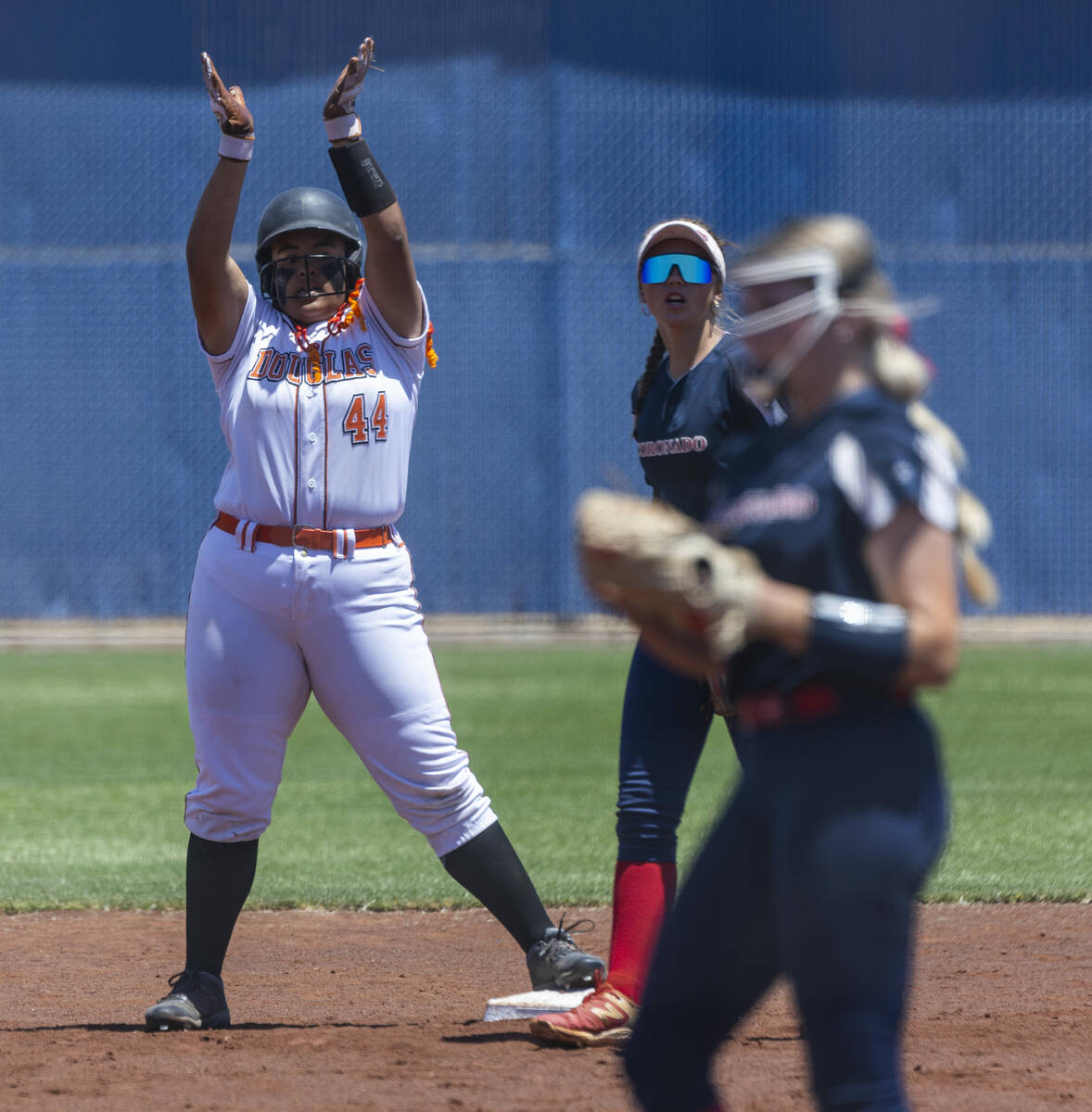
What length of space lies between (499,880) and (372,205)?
6.01 ft

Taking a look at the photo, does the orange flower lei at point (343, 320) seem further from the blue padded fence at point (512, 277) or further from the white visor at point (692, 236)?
the blue padded fence at point (512, 277)

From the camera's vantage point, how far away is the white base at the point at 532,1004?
4.38 m

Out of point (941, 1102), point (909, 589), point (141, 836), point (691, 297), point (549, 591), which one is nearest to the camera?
point (909, 589)

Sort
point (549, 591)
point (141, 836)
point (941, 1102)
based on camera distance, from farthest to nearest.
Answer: point (549, 591) < point (141, 836) < point (941, 1102)

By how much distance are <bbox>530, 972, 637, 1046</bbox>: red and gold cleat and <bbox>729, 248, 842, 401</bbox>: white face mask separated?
215 cm

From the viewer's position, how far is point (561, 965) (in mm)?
4410

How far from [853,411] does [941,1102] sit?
78.2 inches

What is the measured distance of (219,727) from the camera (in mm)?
4340

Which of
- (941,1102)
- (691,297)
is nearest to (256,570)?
(691,297)

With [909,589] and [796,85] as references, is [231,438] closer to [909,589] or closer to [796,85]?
[909,589]

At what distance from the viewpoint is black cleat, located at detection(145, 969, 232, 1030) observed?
4.43m

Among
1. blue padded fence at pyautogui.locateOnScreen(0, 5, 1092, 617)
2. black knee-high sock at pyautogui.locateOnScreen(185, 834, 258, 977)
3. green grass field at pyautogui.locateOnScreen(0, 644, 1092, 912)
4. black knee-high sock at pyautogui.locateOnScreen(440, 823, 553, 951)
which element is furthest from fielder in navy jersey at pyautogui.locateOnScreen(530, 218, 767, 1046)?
blue padded fence at pyautogui.locateOnScreen(0, 5, 1092, 617)

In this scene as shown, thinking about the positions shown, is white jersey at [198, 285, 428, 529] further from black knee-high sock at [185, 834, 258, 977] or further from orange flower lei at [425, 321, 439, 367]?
black knee-high sock at [185, 834, 258, 977]

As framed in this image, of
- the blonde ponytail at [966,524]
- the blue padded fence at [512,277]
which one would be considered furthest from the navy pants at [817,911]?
the blue padded fence at [512,277]
